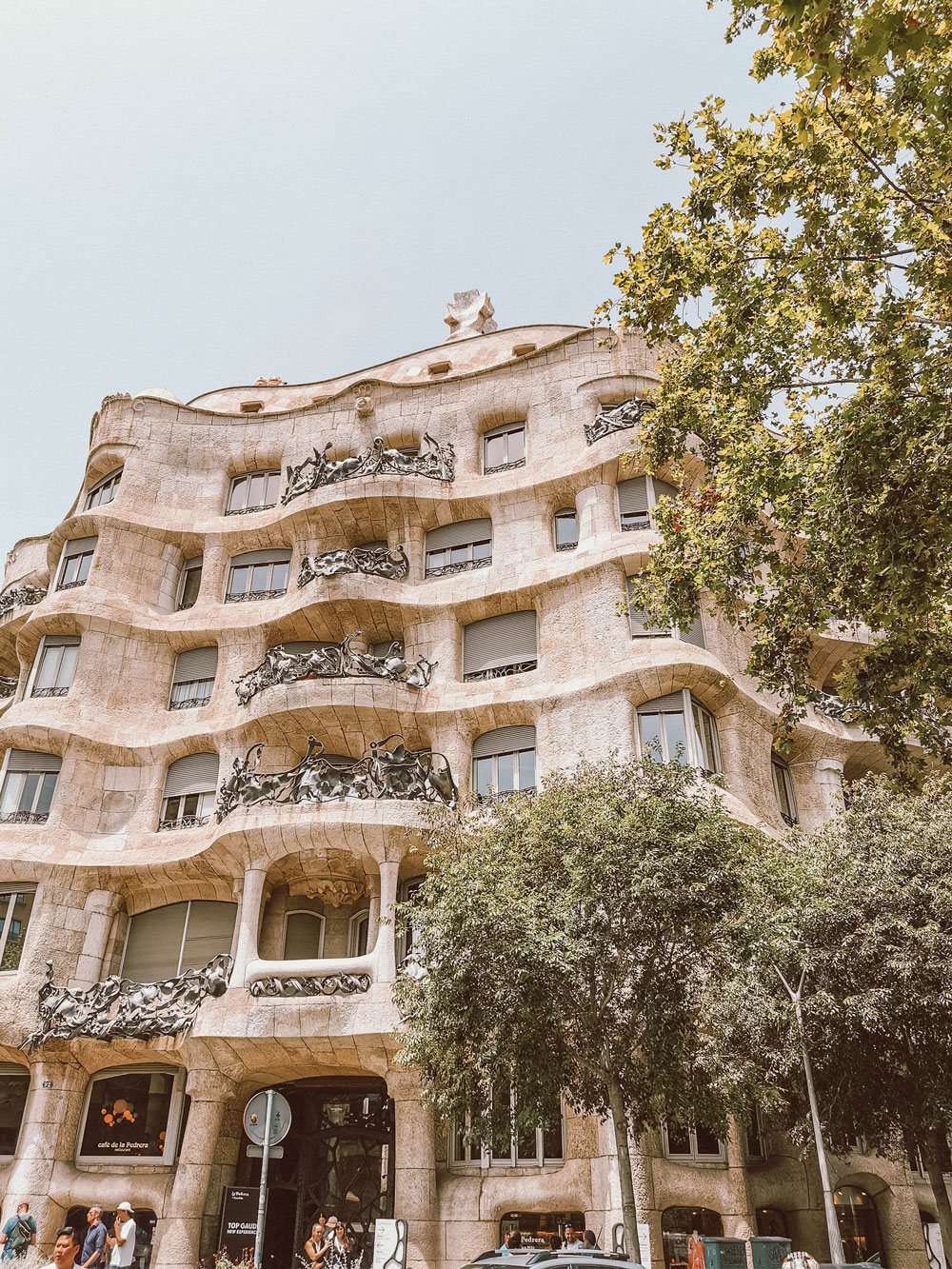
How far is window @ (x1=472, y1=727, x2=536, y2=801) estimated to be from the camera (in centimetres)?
2203

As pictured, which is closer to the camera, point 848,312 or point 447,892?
point 848,312

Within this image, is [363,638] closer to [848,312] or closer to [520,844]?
[520,844]

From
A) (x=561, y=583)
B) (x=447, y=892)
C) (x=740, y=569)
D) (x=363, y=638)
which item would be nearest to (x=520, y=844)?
(x=447, y=892)

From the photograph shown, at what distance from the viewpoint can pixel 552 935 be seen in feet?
48.1

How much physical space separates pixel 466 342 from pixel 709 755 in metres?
15.6

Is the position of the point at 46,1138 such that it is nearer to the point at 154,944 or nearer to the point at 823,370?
the point at 154,944

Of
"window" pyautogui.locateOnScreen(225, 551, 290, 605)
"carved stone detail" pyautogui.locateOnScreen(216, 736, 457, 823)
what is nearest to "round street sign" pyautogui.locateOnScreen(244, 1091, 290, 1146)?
"carved stone detail" pyautogui.locateOnScreen(216, 736, 457, 823)

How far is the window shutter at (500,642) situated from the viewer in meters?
23.7

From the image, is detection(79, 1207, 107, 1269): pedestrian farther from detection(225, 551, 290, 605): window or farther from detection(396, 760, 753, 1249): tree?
detection(225, 551, 290, 605): window

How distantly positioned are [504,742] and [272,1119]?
39.3ft

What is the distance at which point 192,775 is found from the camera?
24031 millimetres

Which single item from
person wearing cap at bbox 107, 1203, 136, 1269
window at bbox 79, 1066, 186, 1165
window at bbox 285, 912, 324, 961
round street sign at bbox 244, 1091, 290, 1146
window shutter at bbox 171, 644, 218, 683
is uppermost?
window shutter at bbox 171, 644, 218, 683

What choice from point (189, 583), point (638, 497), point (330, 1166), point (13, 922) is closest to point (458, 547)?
point (638, 497)

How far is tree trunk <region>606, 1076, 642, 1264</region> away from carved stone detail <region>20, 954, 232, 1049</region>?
27.0 ft
